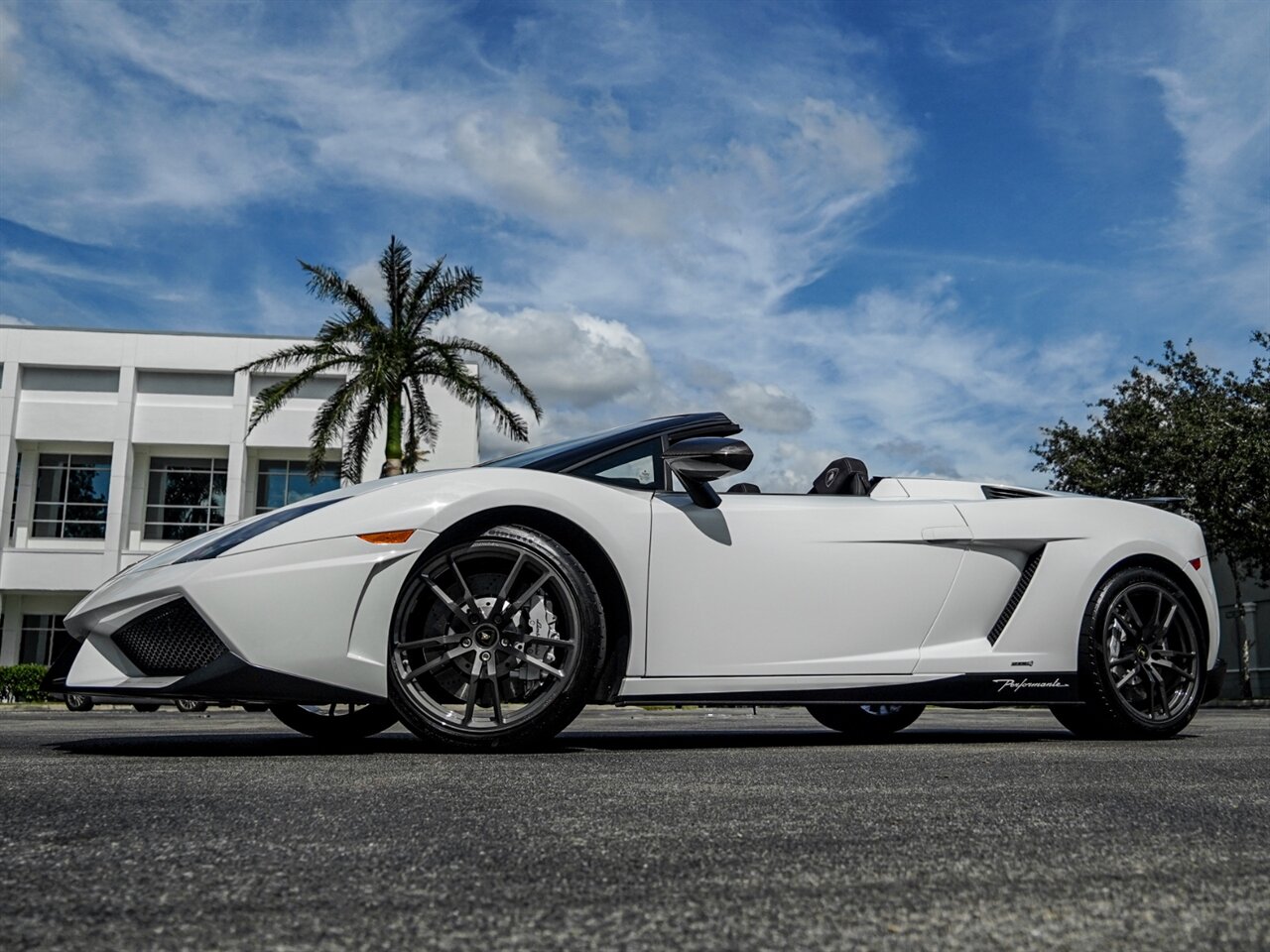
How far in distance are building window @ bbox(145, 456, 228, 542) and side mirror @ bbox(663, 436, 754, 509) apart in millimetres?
37457

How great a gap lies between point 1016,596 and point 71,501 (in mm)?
39736

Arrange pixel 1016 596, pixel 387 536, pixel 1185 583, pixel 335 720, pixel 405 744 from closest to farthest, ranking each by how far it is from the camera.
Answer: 1. pixel 387 536
2. pixel 405 744
3. pixel 1016 596
4. pixel 335 720
5. pixel 1185 583

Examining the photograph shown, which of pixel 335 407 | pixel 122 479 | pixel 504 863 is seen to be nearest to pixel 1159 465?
pixel 335 407

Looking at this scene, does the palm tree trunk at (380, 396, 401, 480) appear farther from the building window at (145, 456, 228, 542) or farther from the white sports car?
the white sports car

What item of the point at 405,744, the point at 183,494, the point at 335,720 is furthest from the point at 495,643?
the point at 183,494

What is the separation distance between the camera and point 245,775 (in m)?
3.09

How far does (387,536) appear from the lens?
391 centimetres

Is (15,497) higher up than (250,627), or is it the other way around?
(15,497)

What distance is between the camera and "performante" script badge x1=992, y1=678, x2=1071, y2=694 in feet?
15.4

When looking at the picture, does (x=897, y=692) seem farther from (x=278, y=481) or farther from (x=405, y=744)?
(x=278, y=481)

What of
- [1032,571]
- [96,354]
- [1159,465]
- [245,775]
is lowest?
[245,775]

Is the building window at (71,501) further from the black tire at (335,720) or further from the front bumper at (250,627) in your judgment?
the front bumper at (250,627)

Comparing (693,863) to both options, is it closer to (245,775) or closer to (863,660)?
(245,775)

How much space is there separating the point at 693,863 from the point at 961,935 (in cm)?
52
